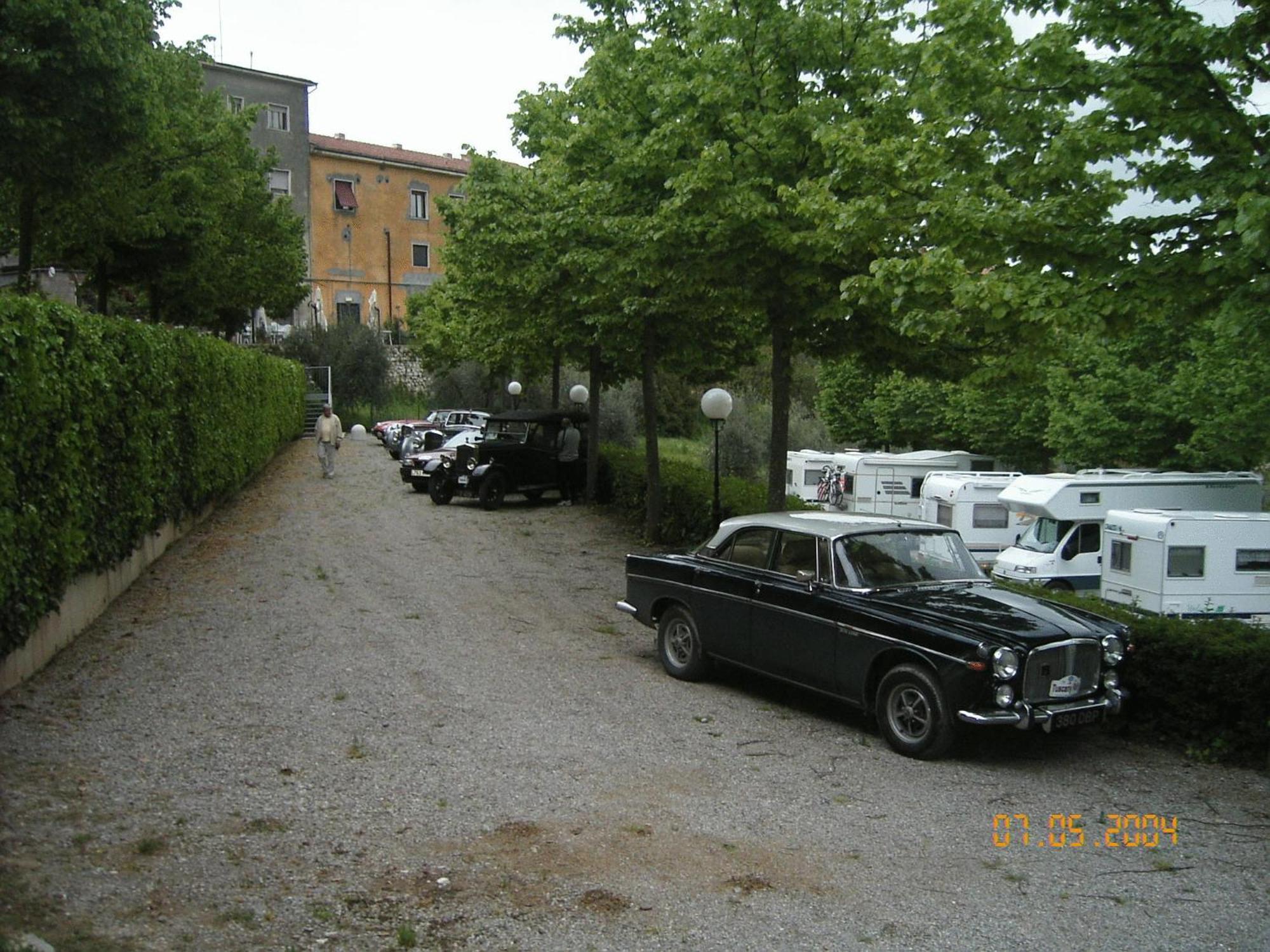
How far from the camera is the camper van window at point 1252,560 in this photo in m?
18.8

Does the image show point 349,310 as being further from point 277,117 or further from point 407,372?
point 277,117

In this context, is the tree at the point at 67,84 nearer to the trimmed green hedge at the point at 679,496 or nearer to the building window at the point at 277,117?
the trimmed green hedge at the point at 679,496

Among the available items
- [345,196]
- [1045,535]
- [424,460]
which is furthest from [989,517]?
[345,196]

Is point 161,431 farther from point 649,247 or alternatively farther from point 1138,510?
point 1138,510

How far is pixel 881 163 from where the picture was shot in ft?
30.9

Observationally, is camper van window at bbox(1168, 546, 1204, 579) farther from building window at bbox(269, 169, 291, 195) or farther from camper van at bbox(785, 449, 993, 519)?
building window at bbox(269, 169, 291, 195)

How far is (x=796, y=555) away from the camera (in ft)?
27.4

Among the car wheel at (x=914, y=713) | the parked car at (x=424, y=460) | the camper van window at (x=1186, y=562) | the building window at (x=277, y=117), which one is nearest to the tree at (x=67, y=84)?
the car wheel at (x=914, y=713)

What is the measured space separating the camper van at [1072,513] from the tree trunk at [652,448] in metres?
7.31

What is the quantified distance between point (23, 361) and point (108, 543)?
131 inches

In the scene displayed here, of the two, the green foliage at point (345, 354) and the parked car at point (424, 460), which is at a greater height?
the green foliage at point (345, 354)

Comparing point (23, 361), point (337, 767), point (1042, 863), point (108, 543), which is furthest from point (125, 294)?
point (1042, 863)

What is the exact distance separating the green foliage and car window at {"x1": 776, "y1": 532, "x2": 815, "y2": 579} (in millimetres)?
43406

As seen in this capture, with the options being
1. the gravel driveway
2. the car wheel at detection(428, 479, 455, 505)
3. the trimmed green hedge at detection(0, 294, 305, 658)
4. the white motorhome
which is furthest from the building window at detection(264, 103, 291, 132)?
the gravel driveway
